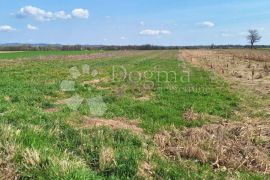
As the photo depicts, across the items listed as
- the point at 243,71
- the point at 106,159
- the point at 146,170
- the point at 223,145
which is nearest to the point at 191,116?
the point at 223,145

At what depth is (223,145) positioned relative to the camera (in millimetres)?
8391

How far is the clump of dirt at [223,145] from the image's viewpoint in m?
7.59

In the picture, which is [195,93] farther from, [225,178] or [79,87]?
[225,178]

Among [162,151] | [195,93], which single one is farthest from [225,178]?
[195,93]

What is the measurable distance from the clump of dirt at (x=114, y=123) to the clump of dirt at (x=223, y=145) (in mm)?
921

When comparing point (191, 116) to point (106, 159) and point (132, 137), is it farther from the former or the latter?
point (106, 159)

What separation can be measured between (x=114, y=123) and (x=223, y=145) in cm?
301

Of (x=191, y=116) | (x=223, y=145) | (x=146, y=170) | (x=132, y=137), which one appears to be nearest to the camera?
(x=146, y=170)

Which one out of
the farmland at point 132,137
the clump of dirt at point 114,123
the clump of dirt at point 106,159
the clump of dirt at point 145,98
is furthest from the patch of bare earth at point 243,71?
the clump of dirt at point 106,159

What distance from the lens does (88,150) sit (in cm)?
762

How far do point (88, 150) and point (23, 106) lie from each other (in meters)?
5.15

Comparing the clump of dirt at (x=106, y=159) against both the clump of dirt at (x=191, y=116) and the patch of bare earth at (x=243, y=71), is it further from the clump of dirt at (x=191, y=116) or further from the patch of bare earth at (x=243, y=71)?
the patch of bare earth at (x=243, y=71)

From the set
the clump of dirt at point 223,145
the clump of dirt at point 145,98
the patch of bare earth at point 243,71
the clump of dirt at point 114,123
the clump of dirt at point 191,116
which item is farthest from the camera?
the patch of bare earth at point 243,71

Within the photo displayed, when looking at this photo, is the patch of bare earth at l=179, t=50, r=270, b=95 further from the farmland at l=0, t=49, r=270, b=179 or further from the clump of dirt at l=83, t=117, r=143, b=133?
the clump of dirt at l=83, t=117, r=143, b=133
